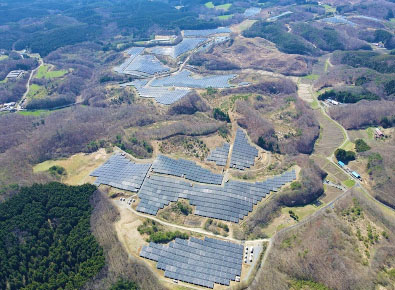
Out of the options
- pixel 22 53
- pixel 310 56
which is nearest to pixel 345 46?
pixel 310 56

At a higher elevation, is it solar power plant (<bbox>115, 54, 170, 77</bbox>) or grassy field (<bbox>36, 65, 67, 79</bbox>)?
solar power plant (<bbox>115, 54, 170, 77</bbox>)

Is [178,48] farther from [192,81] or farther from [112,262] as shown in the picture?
[112,262]

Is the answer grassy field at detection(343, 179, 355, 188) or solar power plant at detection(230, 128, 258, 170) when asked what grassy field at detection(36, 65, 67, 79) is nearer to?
solar power plant at detection(230, 128, 258, 170)

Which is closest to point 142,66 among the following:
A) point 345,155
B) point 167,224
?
point 345,155

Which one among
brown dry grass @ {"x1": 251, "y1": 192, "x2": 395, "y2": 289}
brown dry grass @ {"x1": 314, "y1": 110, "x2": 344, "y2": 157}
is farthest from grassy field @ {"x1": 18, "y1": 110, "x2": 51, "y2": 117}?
brown dry grass @ {"x1": 251, "y1": 192, "x2": 395, "y2": 289}

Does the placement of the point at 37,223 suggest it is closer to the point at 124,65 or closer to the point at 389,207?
the point at 389,207

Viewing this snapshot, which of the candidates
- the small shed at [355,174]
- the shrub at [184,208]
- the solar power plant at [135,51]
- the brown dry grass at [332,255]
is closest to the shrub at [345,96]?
the small shed at [355,174]

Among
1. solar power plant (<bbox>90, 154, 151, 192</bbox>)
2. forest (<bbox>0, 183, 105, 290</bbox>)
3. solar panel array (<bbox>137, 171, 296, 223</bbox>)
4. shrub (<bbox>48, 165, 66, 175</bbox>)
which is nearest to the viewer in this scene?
forest (<bbox>0, 183, 105, 290</bbox>)
